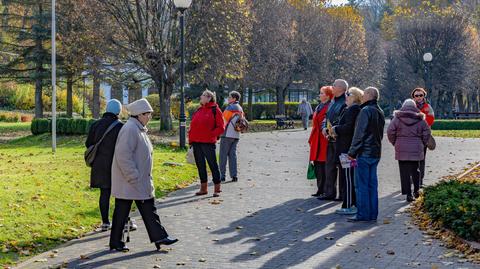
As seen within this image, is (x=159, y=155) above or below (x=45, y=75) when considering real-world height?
below

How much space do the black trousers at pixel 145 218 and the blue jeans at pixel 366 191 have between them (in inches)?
128

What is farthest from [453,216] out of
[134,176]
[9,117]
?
[9,117]

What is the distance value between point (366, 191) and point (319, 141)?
2050 millimetres

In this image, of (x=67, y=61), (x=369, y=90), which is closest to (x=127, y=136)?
(x=369, y=90)

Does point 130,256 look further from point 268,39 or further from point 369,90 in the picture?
point 268,39

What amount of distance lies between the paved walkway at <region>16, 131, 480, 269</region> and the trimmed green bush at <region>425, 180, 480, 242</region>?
36 centimetres

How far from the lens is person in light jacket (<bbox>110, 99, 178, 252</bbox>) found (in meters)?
7.71

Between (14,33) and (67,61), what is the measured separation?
9.53 meters

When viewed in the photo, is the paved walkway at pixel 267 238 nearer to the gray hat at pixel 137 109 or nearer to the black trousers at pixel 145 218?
the black trousers at pixel 145 218

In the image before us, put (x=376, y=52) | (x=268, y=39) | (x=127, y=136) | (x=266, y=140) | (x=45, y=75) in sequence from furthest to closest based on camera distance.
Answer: (x=376, y=52) → (x=268, y=39) → (x=45, y=75) → (x=266, y=140) → (x=127, y=136)

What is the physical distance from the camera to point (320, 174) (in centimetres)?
1217

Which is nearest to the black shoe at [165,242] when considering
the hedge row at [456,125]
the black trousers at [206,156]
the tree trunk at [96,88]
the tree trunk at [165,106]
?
the black trousers at [206,156]

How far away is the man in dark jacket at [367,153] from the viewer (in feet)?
32.8

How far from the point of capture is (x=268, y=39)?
46.2 m
